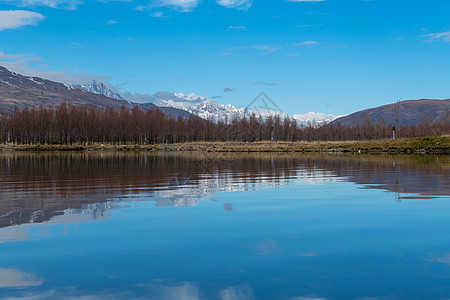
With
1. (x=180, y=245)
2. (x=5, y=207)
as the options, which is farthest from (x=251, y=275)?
(x=5, y=207)

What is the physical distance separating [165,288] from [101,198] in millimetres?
9652

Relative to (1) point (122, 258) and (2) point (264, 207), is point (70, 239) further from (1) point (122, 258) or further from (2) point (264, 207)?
(2) point (264, 207)

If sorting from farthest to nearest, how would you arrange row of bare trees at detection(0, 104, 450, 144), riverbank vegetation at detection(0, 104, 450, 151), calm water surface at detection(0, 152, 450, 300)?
row of bare trees at detection(0, 104, 450, 144)
riverbank vegetation at detection(0, 104, 450, 151)
calm water surface at detection(0, 152, 450, 300)

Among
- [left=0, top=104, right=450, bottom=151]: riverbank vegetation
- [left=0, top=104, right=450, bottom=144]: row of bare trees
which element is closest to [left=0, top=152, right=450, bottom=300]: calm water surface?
[left=0, top=104, right=450, bottom=151]: riverbank vegetation

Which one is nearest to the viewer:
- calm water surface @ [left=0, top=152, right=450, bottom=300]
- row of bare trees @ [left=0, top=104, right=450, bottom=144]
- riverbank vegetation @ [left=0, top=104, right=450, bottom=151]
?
calm water surface @ [left=0, top=152, right=450, bottom=300]

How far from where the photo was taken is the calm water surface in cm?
610

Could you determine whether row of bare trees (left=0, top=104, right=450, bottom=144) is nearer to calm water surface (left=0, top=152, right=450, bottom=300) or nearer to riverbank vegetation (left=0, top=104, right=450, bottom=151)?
riverbank vegetation (left=0, top=104, right=450, bottom=151)

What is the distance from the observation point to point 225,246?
27.2ft

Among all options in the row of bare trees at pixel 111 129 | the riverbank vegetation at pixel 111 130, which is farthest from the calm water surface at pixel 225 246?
the row of bare trees at pixel 111 129

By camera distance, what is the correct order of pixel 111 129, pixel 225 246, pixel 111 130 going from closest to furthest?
1. pixel 225 246
2. pixel 111 130
3. pixel 111 129

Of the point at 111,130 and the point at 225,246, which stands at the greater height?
the point at 111,130

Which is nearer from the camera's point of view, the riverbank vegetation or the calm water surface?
the calm water surface

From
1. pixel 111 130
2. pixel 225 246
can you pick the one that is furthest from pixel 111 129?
pixel 225 246

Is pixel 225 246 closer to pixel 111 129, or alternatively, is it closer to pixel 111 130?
pixel 111 130
